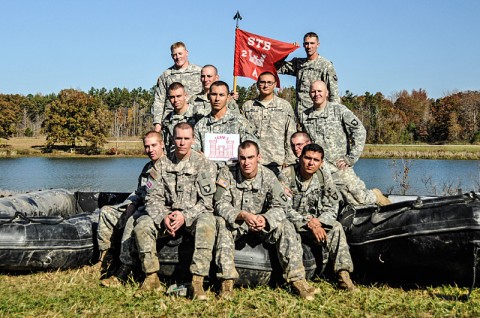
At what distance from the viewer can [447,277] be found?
5309 mm

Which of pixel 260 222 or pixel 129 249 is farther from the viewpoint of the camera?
pixel 129 249

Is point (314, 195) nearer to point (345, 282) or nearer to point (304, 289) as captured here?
point (345, 282)

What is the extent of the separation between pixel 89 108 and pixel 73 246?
47.2 metres

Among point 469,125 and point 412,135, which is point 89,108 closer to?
point 412,135

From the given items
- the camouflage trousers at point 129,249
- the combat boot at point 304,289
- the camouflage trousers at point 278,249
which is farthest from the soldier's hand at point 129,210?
the combat boot at point 304,289

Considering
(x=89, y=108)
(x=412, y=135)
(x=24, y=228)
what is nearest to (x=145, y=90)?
(x=89, y=108)

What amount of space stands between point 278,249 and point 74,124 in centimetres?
4638

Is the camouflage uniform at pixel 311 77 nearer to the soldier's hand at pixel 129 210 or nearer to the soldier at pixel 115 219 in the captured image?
the soldier at pixel 115 219

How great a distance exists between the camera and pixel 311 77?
7582mm

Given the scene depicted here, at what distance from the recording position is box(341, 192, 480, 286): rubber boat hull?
16.5 feet

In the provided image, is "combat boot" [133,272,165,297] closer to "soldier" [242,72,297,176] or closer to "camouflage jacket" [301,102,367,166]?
"soldier" [242,72,297,176]

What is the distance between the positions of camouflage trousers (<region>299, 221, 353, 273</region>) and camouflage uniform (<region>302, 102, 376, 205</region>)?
4.33 ft

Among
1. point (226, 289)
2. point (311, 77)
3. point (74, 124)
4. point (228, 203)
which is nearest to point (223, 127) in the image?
point (228, 203)

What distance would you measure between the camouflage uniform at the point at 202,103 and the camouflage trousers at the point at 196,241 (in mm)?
2124
